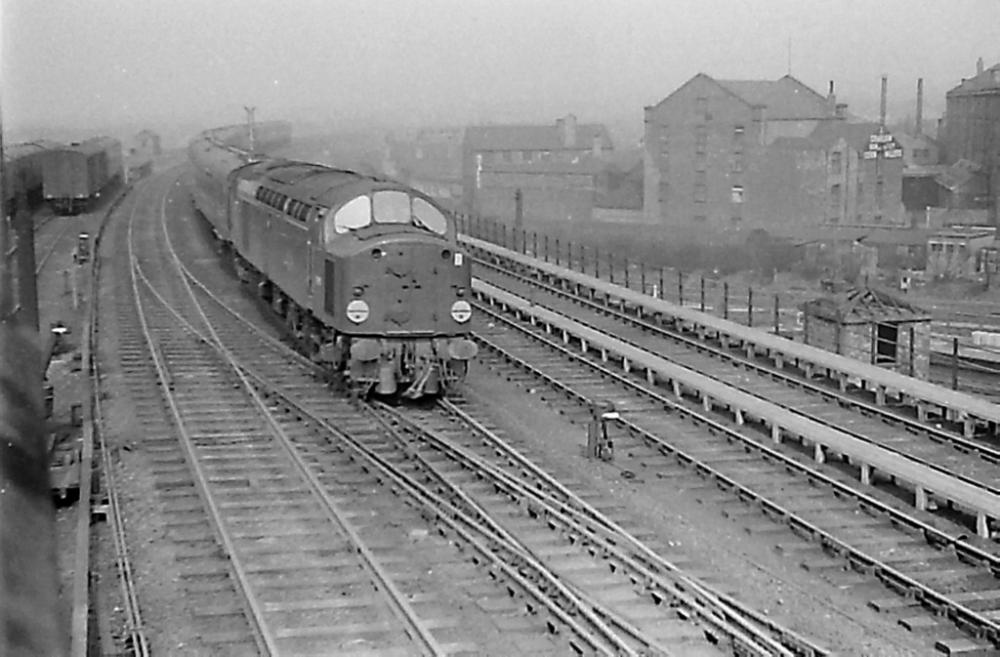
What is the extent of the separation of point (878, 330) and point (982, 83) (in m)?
38.3

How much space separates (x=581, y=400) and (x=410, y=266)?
3568mm

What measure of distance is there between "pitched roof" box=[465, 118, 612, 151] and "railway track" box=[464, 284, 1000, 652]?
4394cm

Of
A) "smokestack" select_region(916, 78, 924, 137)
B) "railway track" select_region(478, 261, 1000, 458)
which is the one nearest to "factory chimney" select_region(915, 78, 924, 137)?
"smokestack" select_region(916, 78, 924, 137)

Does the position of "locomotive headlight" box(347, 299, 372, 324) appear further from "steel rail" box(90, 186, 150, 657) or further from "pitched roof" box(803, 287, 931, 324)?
"pitched roof" box(803, 287, 931, 324)

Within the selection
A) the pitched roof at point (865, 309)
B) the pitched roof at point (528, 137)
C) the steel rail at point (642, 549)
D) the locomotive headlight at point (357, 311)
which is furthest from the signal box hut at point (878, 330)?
the pitched roof at point (528, 137)

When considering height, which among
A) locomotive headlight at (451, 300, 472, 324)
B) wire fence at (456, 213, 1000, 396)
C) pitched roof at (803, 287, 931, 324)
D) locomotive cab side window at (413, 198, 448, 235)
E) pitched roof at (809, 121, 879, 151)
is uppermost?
pitched roof at (809, 121, 879, 151)

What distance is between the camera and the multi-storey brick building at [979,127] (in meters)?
55.8

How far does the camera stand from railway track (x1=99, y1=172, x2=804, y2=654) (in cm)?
988

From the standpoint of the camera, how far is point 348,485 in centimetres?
1415

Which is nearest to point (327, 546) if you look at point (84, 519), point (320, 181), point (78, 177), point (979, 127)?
point (84, 519)

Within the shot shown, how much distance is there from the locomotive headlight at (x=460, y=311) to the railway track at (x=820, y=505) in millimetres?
2479

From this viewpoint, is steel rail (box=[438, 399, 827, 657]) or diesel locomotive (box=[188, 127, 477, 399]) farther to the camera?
diesel locomotive (box=[188, 127, 477, 399])

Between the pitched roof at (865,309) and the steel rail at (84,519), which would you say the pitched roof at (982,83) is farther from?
the steel rail at (84,519)

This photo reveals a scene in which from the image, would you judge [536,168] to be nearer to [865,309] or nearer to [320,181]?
[865,309]
